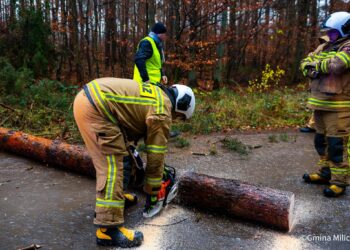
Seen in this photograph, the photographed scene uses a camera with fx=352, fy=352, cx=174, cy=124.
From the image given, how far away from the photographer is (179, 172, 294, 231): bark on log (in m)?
3.54

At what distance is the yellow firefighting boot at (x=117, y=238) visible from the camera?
10.6 ft

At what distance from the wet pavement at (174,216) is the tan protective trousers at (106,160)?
393 mm

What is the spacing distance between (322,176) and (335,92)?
1.18 metres

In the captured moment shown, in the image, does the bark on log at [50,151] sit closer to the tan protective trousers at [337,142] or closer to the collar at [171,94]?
the collar at [171,94]

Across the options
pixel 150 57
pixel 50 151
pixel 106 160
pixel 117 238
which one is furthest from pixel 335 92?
pixel 50 151

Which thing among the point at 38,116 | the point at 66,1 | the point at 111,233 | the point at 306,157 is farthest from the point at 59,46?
the point at 111,233

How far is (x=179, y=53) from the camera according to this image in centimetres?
1244

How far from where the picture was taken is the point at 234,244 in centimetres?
334

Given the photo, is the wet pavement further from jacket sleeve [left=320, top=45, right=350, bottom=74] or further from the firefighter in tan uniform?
jacket sleeve [left=320, top=45, right=350, bottom=74]

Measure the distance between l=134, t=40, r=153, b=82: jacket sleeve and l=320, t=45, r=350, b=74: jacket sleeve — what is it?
2.92 m

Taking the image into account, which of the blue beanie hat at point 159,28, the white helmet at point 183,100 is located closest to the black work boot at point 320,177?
the white helmet at point 183,100

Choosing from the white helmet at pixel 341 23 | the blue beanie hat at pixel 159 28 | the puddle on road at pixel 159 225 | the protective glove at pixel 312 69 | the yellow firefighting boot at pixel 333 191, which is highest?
the blue beanie hat at pixel 159 28

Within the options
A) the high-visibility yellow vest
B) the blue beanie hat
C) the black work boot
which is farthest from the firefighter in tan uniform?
the blue beanie hat

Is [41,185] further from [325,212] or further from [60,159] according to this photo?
[325,212]
